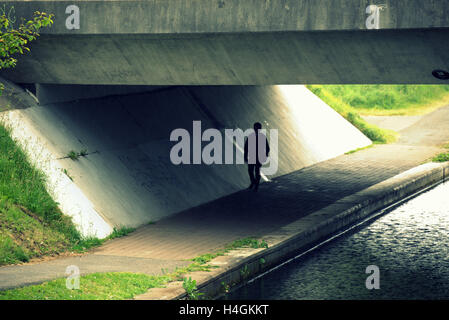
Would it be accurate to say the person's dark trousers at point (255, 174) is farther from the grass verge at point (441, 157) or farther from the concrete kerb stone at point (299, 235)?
the grass verge at point (441, 157)

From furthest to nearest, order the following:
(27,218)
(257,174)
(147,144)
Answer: (257,174) → (147,144) → (27,218)

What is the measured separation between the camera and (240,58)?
1382 cm

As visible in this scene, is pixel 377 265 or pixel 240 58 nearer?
pixel 377 265

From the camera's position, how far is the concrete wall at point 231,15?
1164cm

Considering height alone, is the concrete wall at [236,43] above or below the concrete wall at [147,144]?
above

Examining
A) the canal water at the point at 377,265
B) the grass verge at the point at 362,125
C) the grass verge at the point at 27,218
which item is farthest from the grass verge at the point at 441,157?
the grass verge at the point at 27,218

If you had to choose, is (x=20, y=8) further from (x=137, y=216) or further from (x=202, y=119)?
(x=202, y=119)

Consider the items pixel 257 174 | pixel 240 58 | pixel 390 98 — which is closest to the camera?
pixel 240 58

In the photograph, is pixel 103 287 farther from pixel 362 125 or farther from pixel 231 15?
pixel 362 125

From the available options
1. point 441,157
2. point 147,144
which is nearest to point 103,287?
point 147,144

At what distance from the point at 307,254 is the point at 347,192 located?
4529 millimetres

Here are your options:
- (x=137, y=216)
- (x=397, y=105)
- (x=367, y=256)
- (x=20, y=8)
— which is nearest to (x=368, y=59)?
(x=367, y=256)

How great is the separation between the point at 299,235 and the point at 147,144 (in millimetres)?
4650

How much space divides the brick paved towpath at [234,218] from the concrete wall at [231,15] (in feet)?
11.8
